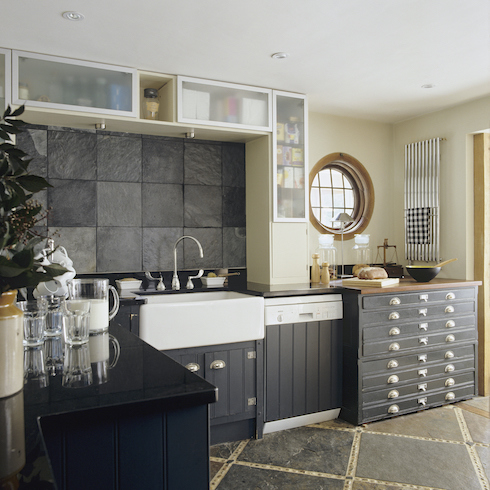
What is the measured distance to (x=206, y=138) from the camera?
13.4 ft

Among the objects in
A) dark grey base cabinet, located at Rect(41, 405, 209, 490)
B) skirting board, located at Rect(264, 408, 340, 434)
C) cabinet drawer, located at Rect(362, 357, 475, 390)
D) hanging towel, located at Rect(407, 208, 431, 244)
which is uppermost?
hanging towel, located at Rect(407, 208, 431, 244)

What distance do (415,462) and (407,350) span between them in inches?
38.4

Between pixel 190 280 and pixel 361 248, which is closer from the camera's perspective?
pixel 190 280

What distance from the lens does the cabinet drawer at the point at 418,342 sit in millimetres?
3650

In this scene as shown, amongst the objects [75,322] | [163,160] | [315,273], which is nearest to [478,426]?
[315,273]

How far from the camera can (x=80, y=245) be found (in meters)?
3.68

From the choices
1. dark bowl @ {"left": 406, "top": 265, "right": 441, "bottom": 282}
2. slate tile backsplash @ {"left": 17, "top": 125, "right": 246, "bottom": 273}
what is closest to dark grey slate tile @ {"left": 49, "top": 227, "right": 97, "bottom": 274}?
slate tile backsplash @ {"left": 17, "top": 125, "right": 246, "bottom": 273}

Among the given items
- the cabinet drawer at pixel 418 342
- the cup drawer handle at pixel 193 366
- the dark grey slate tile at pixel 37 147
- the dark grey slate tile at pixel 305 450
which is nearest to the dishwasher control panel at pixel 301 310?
the cabinet drawer at pixel 418 342

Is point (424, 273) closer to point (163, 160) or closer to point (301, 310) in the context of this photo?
point (301, 310)

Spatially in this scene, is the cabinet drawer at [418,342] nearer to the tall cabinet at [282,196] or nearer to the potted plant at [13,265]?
the tall cabinet at [282,196]

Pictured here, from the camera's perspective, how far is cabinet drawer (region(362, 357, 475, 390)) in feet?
12.0

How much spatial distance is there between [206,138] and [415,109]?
211 centimetres

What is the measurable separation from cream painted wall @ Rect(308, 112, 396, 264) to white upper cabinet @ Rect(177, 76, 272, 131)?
90 centimetres

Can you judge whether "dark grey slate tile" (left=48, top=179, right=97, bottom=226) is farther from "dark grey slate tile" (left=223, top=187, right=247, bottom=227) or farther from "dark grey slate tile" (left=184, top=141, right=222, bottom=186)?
"dark grey slate tile" (left=223, top=187, right=247, bottom=227)
